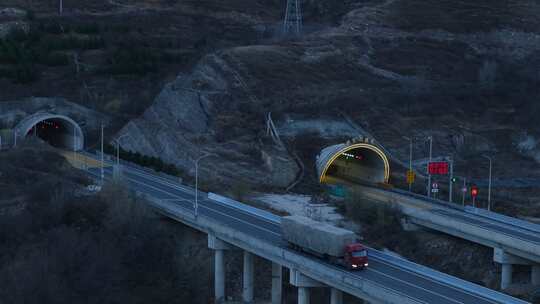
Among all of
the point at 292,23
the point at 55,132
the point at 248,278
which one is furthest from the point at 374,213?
the point at 292,23

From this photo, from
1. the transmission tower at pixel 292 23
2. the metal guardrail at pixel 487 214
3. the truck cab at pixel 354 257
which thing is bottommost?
the metal guardrail at pixel 487 214

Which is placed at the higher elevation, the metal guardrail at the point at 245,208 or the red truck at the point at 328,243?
the red truck at the point at 328,243

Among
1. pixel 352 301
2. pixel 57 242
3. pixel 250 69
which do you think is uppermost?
pixel 250 69

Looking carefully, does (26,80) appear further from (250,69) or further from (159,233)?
(159,233)

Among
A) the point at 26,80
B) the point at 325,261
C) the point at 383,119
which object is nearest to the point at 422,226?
the point at 325,261

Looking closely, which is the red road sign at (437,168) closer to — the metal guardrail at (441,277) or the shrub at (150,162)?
the metal guardrail at (441,277)

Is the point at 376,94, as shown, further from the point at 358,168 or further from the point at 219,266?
the point at 219,266

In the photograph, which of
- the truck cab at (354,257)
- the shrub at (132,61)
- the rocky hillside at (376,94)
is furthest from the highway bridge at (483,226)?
the shrub at (132,61)
